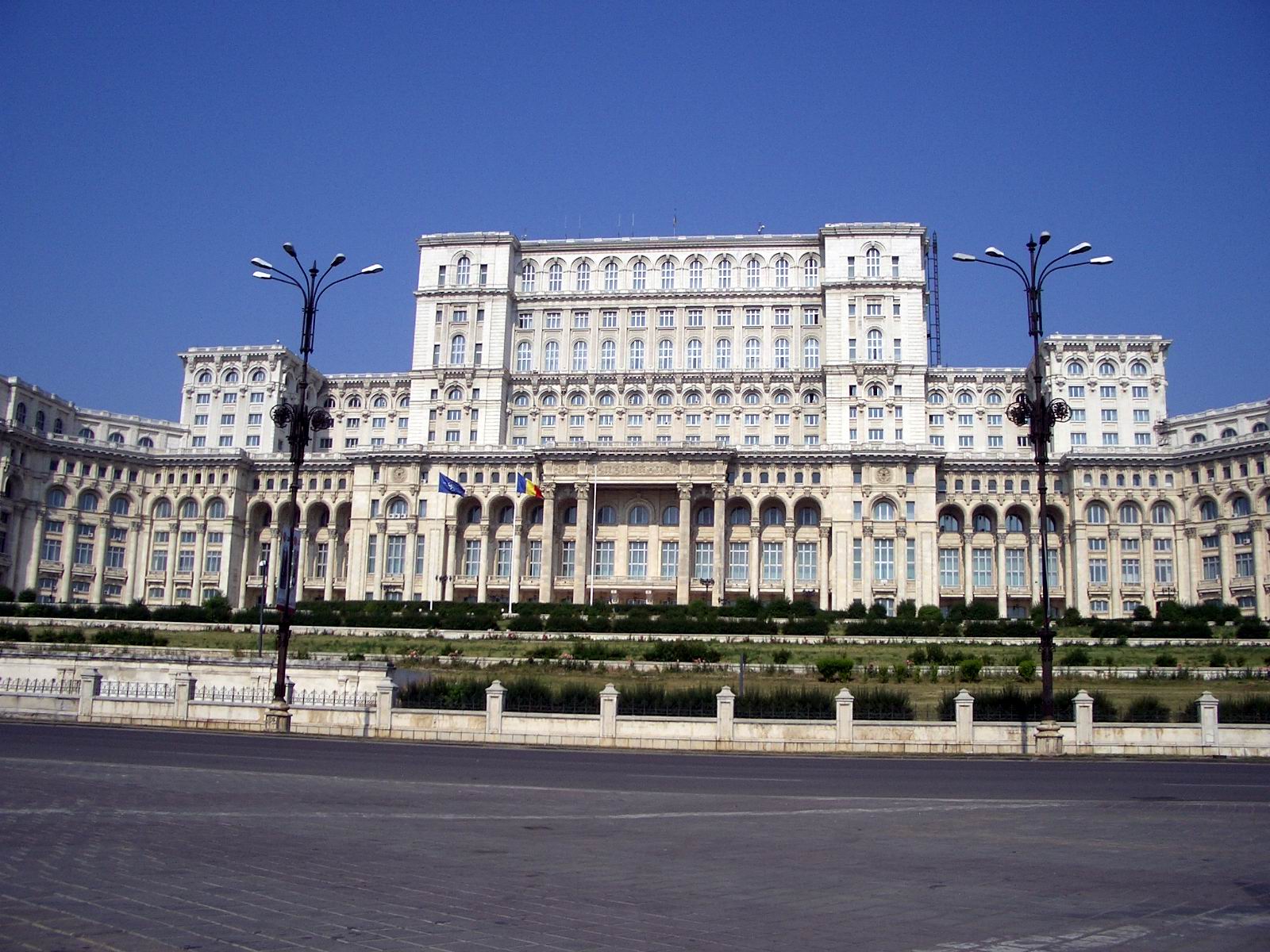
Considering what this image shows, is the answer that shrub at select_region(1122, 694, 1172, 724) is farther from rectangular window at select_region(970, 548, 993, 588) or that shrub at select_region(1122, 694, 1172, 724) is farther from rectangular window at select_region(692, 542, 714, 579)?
rectangular window at select_region(970, 548, 993, 588)

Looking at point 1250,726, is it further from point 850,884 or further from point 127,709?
point 127,709

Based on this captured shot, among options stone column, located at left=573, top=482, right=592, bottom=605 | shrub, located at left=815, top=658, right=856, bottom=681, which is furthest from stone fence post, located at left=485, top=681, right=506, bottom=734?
stone column, located at left=573, top=482, right=592, bottom=605

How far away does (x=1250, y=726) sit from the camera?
101 feet

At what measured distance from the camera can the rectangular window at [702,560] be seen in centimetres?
9594

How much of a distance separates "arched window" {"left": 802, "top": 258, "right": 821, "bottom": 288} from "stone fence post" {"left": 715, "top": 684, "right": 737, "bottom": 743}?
257ft

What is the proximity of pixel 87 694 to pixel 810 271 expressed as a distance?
270 ft

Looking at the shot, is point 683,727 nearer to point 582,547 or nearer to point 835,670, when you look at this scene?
point 835,670

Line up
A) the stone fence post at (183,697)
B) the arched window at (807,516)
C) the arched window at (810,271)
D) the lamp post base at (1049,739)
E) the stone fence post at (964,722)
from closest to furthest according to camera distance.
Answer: the lamp post base at (1049,739) < the stone fence post at (964,722) < the stone fence post at (183,697) < the arched window at (807,516) < the arched window at (810,271)

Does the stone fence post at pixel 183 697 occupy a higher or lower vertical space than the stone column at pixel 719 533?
lower

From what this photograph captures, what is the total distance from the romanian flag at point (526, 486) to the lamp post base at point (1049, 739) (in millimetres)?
56119

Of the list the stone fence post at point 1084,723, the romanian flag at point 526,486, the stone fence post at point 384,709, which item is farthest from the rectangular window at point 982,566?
the stone fence post at point 384,709

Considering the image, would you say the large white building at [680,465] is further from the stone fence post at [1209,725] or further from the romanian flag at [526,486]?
the stone fence post at [1209,725]

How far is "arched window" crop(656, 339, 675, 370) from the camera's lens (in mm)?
103875

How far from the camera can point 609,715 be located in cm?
3133
